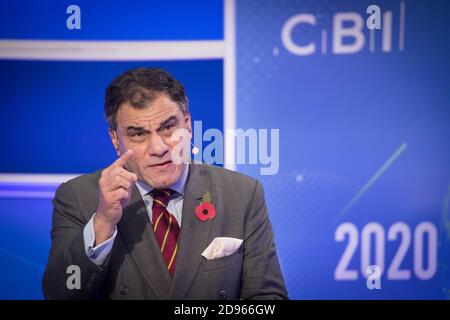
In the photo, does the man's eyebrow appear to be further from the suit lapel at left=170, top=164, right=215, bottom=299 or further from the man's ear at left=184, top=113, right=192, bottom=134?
the suit lapel at left=170, top=164, right=215, bottom=299

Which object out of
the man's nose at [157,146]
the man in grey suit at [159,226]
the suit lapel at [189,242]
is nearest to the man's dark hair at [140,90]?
the man in grey suit at [159,226]

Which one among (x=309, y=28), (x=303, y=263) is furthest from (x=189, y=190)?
(x=309, y=28)

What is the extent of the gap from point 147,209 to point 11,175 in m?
0.84

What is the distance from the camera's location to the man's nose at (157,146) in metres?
2.28

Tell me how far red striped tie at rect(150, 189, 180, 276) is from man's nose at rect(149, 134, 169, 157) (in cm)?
16

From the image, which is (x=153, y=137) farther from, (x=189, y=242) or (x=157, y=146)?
(x=189, y=242)

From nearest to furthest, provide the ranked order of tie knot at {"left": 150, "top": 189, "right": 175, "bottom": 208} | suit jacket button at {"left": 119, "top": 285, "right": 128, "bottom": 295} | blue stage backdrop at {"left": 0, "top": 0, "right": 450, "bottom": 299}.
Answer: suit jacket button at {"left": 119, "top": 285, "right": 128, "bottom": 295} < tie knot at {"left": 150, "top": 189, "right": 175, "bottom": 208} < blue stage backdrop at {"left": 0, "top": 0, "right": 450, "bottom": 299}

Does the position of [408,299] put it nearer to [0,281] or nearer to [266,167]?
[266,167]

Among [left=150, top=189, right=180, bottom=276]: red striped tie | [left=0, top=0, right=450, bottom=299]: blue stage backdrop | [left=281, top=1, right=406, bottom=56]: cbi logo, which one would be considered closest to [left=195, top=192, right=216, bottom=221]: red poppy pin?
[left=150, top=189, right=180, bottom=276]: red striped tie

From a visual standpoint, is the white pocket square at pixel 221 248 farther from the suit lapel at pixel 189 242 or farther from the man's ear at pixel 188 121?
the man's ear at pixel 188 121

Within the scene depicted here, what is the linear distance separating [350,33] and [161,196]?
49.6 inches

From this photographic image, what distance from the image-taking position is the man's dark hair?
2264mm

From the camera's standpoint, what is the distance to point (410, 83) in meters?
2.72

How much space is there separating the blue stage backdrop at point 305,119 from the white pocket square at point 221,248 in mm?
540
